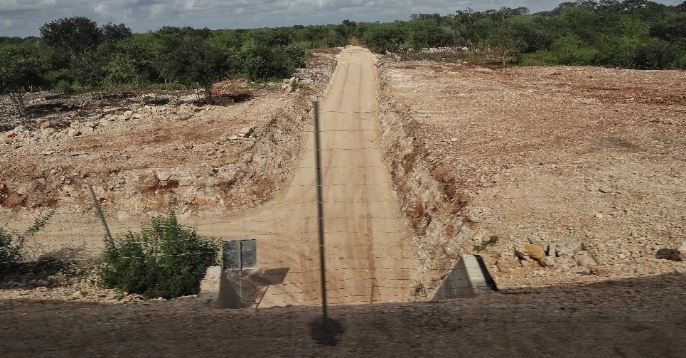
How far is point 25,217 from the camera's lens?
14516 millimetres

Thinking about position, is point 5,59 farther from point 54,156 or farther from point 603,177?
point 603,177

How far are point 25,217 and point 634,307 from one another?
15.3 metres

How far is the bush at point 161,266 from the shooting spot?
8.57 m

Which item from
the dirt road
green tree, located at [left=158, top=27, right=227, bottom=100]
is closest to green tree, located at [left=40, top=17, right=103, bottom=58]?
green tree, located at [left=158, top=27, right=227, bottom=100]

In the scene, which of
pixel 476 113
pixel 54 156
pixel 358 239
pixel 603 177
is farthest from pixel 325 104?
pixel 603 177

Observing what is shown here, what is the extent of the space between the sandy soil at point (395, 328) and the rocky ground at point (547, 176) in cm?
167

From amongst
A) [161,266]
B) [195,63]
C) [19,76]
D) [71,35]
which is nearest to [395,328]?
[161,266]

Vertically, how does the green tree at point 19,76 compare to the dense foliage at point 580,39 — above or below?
below

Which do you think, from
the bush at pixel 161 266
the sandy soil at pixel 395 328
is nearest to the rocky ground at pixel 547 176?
the sandy soil at pixel 395 328

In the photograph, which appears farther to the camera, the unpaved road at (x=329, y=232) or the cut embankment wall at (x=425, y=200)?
the cut embankment wall at (x=425, y=200)

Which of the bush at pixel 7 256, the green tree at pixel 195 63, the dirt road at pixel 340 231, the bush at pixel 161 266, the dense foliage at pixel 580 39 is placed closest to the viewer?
the bush at pixel 161 266

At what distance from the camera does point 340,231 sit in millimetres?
12977

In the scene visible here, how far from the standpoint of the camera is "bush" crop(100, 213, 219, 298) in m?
8.57

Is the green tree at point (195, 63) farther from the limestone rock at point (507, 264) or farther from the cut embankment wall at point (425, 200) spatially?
the limestone rock at point (507, 264)
